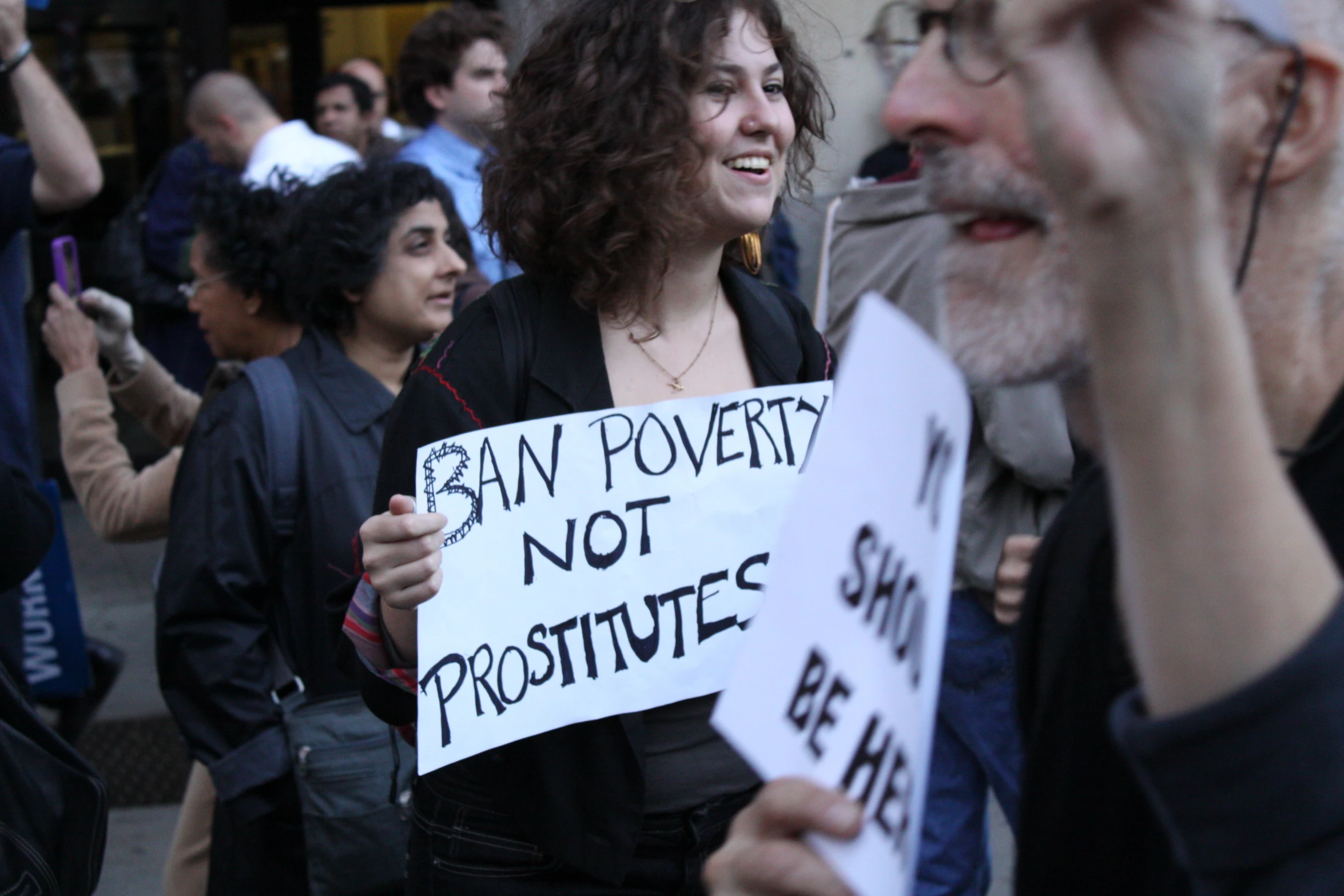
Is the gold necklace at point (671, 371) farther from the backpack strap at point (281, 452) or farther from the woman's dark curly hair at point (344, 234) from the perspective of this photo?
the woman's dark curly hair at point (344, 234)

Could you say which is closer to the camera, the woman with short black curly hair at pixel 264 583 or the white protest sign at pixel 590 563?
the white protest sign at pixel 590 563

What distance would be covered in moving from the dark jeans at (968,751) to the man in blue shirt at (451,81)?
228 centimetres

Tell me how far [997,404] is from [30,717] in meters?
1.98

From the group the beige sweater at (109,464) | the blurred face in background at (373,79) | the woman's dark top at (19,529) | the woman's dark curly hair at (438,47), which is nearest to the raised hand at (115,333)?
the beige sweater at (109,464)

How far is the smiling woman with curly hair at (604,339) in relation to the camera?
6.57 ft

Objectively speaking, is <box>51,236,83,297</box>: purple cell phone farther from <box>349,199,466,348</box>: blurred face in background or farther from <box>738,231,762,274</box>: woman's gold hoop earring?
<box>738,231,762,274</box>: woman's gold hoop earring

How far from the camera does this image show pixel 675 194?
7.30 ft

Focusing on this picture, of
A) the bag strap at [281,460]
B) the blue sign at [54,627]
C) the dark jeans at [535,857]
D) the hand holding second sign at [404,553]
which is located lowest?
the blue sign at [54,627]

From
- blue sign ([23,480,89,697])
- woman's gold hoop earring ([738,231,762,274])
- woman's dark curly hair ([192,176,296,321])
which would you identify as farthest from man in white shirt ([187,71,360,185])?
woman's gold hoop earring ([738,231,762,274])

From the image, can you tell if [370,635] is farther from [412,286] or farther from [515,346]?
[412,286]

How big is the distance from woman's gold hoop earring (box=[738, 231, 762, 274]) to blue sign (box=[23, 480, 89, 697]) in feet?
7.20

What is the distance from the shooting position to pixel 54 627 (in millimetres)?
3969

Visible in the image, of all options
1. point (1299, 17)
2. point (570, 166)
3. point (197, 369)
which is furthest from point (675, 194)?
point (197, 369)

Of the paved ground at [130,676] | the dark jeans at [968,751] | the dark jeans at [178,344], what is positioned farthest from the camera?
the dark jeans at [178,344]
